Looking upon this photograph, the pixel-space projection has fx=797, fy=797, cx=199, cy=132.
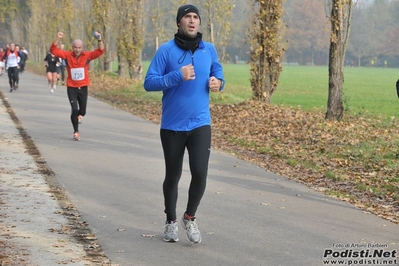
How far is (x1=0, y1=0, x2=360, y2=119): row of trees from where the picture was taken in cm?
1905

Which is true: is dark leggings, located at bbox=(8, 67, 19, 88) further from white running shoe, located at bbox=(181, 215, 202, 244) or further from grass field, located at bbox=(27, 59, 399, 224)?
white running shoe, located at bbox=(181, 215, 202, 244)

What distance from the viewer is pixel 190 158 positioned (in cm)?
693

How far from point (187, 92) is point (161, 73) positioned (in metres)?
0.27

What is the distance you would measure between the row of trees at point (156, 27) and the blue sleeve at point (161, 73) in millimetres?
12412

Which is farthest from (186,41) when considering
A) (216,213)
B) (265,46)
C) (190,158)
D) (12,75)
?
(12,75)

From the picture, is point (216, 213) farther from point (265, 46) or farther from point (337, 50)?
point (265, 46)

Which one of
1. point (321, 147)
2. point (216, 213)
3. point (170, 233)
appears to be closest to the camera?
point (170, 233)

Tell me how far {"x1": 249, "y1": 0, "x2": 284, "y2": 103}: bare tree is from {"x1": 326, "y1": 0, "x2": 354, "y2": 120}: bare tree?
3.18 m

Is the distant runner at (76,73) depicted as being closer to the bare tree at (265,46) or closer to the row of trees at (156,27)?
the row of trees at (156,27)

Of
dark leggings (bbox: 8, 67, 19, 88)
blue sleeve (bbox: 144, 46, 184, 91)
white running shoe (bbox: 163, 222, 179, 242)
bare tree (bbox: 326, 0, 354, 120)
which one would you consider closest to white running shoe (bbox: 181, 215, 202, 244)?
white running shoe (bbox: 163, 222, 179, 242)

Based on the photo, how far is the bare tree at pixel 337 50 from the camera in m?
18.6

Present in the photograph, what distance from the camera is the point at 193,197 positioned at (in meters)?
7.01

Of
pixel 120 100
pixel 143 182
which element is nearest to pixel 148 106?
pixel 120 100

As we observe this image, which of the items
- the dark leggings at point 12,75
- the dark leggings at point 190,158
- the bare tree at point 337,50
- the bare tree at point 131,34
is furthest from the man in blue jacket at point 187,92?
the bare tree at point 131,34
